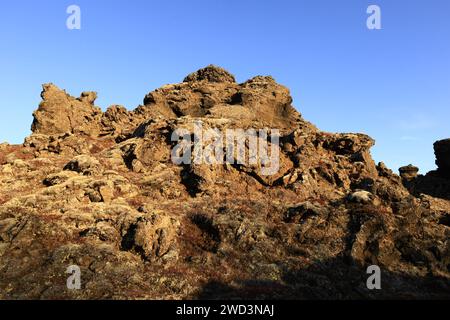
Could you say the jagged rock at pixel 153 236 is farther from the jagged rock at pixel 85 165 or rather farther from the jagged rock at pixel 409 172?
the jagged rock at pixel 409 172

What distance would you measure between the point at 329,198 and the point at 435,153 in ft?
185

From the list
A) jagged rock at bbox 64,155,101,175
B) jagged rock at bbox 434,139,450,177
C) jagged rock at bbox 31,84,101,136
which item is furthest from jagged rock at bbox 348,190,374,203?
jagged rock at bbox 434,139,450,177

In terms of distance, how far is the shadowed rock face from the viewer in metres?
26.3

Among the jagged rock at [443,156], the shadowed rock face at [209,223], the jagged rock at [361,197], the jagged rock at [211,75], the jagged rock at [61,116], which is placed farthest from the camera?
the jagged rock at [443,156]

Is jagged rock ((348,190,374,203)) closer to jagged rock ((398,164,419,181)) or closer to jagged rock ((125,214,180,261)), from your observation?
jagged rock ((125,214,180,261))

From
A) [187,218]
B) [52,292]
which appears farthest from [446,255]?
[52,292]

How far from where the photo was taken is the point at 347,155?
5316 cm

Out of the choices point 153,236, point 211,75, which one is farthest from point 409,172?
point 153,236

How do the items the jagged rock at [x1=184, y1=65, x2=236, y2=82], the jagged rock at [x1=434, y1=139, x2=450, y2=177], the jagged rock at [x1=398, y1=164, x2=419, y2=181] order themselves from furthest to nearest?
the jagged rock at [x1=398, y1=164, x2=419, y2=181] → the jagged rock at [x1=434, y1=139, x2=450, y2=177] → the jagged rock at [x1=184, y1=65, x2=236, y2=82]

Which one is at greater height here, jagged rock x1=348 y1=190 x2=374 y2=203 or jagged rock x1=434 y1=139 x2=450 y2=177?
jagged rock x1=434 y1=139 x2=450 y2=177

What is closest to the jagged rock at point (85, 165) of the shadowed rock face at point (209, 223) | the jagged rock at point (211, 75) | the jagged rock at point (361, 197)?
the shadowed rock face at point (209, 223)

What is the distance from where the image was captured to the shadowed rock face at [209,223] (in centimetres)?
2630

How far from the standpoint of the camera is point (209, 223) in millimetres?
34062

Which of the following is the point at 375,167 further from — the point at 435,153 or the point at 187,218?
the point at 435,153
